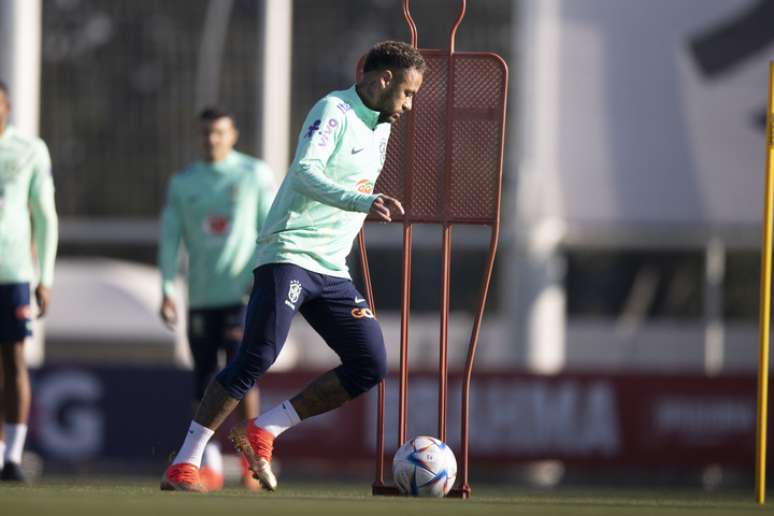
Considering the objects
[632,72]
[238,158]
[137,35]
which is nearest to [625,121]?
[632,72]

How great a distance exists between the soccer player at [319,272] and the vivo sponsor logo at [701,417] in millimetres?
8028

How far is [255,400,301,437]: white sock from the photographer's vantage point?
7.99m

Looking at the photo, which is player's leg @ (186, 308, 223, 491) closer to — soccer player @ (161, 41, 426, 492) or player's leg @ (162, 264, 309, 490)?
soccer player @ (161, 41, 426, 492)

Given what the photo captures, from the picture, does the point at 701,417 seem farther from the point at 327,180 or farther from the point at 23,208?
the point at 327,180

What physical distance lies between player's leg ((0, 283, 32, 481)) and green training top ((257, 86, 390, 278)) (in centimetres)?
212

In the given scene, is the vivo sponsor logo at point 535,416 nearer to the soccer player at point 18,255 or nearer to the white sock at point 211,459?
the white sock at point 211,459

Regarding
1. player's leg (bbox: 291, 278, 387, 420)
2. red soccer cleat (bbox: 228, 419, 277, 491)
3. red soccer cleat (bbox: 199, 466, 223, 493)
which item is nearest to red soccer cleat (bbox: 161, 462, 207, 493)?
red soccer cleat (bbox: 228, 419, 277, 491)

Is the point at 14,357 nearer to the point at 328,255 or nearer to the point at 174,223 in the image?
the point at 174,223

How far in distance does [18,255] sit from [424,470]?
278cm

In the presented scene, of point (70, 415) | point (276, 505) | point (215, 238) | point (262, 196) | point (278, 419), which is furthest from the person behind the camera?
point (70, 415)

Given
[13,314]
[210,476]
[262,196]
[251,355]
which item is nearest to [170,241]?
[262,196]

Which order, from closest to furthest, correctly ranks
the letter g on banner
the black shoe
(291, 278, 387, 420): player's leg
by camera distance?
(291, 278, 387, 420): player's leg
the black shoe
the letter g on banner

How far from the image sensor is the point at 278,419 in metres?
8.03

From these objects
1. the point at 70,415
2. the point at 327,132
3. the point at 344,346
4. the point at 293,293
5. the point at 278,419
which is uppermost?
the point at 327,132
